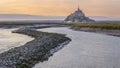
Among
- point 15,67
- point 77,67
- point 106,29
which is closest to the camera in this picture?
point 15,67

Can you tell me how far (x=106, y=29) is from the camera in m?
94.1

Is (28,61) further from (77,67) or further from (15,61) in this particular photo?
(77,67)

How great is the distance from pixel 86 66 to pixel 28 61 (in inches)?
221

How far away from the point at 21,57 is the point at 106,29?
69.5 m

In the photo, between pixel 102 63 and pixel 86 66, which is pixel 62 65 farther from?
pixel 102 63

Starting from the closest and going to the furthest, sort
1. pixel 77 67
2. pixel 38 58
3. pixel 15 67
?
pixel 15 67 → pixel 77 67 → pixel 38 58

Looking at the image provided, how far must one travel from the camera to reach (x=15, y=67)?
2292 cm

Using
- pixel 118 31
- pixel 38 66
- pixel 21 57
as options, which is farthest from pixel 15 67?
pixel 118 31

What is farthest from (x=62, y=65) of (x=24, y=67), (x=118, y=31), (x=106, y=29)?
(x=106, y=29)

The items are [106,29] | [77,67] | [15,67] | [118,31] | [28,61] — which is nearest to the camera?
[15,67]

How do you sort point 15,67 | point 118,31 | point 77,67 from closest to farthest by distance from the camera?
point 15,67 < point 77,67 < point 118,31

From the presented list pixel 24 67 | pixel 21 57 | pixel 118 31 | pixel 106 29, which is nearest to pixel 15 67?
pixel 24 67

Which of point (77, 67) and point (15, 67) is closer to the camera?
point (15, 67)

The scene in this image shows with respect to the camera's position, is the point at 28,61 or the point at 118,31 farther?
the point at 118,31
